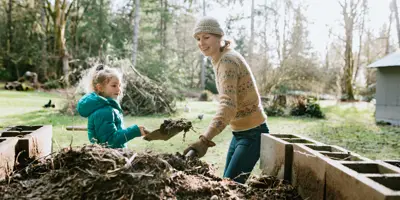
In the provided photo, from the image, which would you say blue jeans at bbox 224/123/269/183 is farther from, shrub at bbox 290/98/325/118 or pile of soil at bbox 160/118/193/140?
shrub at bbox 290/98/325/118

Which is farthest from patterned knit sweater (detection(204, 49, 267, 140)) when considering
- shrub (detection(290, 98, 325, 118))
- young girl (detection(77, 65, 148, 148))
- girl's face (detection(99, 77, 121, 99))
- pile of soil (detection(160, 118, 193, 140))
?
shrub (detection(290, 98, 325, 118))

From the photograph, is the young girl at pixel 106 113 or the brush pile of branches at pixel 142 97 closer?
the young girl at pixel 106 113

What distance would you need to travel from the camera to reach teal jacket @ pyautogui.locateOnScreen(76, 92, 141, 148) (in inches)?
120

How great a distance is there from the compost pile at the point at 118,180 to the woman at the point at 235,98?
79cm

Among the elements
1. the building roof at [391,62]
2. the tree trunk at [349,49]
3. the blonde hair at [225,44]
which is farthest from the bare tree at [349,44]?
the blonde hair at [225,44]

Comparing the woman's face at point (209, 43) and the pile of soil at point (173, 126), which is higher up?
the woman's face at point (209, 43)

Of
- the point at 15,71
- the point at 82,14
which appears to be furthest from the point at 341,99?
the point at 15,71

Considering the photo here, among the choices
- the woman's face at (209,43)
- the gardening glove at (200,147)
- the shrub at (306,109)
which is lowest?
the shrub at (306,109)

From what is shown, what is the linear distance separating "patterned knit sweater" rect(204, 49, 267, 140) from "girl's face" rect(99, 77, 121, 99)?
3.24 ft

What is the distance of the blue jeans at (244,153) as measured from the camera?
2.90 meters

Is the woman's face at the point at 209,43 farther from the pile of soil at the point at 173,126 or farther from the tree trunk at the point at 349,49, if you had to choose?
the tree trunk at the point at 349,49

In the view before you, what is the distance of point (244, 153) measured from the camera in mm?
2967

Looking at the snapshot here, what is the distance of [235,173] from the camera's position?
289cm

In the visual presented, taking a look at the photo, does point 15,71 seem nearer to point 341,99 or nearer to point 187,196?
point 341,99
